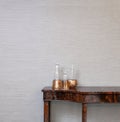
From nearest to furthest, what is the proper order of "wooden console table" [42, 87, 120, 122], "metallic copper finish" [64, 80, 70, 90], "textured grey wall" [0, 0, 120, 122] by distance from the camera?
1. "wooden console table" [42, 87, 120, 122]
2. "metallic copper finish" [64, 80, 70, 90]
3. "textured grey wall" [0, 0, 120, 122]

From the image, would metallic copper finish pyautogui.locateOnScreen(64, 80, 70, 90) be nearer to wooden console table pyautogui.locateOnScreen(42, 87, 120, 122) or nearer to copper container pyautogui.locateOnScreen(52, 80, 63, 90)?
copper container pyautogui.locateOnScreen(52, 80, 63, 90)

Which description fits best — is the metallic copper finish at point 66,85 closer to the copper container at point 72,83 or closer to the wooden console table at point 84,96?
the copper container at point 72,83

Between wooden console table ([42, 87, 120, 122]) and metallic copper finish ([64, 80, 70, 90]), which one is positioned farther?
metallic copper finish ([64, 80, 70, 90])

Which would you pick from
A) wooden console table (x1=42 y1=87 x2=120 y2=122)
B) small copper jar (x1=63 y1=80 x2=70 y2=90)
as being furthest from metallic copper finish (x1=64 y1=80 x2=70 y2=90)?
wooden console table (x1=42 y1=87 x2=120 y2=122)

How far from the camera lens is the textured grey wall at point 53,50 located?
9.54 ft

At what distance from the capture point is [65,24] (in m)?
2.93

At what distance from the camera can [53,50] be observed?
293cm

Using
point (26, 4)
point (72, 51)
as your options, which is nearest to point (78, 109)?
point (72, 51)

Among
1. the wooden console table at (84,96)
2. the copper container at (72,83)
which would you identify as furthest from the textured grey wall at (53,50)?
the wooden console table at (84,96)

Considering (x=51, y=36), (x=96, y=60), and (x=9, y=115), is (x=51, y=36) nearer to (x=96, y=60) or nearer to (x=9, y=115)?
(x=96, y=60)

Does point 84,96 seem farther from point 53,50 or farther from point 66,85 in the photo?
point 53,50

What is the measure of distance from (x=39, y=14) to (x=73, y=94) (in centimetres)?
109

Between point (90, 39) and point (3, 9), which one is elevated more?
point (3, 9)

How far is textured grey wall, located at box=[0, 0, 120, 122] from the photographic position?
2.91 m
